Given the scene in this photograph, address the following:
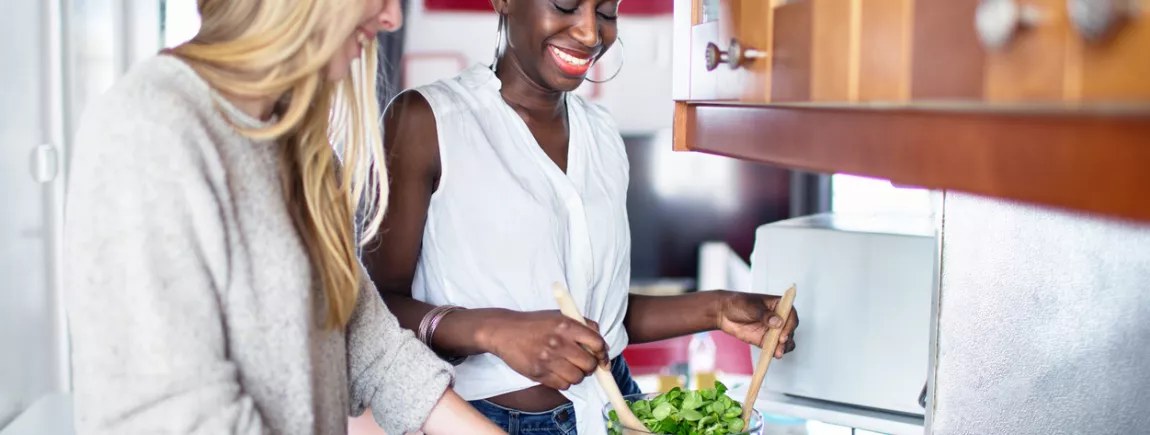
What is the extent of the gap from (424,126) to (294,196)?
1.44 feet

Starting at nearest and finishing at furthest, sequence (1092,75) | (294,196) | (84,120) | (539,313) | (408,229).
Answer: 1. (1092,75)
2. (84,120)
3. (294,196)
4. (539,313)
5. (408,229)

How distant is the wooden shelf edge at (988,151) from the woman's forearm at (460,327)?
0.58m

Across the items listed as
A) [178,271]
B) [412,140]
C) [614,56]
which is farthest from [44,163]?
[614,56]

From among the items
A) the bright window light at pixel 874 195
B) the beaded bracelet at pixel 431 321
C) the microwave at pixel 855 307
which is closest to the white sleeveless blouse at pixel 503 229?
the beaded bracelet at pixel 431 321

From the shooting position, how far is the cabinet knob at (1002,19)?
414mm

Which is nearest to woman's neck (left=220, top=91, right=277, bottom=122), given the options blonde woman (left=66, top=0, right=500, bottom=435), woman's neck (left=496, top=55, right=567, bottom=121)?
blonde woman (left=66, top=0, right=500, bottom=435)

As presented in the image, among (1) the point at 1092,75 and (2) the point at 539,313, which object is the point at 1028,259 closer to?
(2) the point at 539,313

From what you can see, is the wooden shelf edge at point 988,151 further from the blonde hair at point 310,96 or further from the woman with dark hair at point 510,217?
the woman with dark hair at point 510,217

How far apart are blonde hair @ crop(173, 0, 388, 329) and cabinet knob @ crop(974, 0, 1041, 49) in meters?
0.56

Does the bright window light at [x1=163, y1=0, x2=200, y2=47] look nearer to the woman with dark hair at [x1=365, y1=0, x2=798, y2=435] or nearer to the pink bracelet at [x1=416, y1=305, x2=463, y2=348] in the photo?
the woman with dark hair at [x1=365, y1=0, x2=798, y2=435]

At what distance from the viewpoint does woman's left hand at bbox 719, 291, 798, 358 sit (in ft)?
4.52

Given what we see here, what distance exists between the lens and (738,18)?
0.84m

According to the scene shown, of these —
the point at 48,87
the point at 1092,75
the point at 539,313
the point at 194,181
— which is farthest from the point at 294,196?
the point at 48,87

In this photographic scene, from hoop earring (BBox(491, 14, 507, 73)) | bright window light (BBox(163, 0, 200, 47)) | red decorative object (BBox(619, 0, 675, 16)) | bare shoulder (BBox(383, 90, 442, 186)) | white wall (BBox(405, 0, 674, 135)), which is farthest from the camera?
red decorative object (BBox(619, 0, 675, 16))
